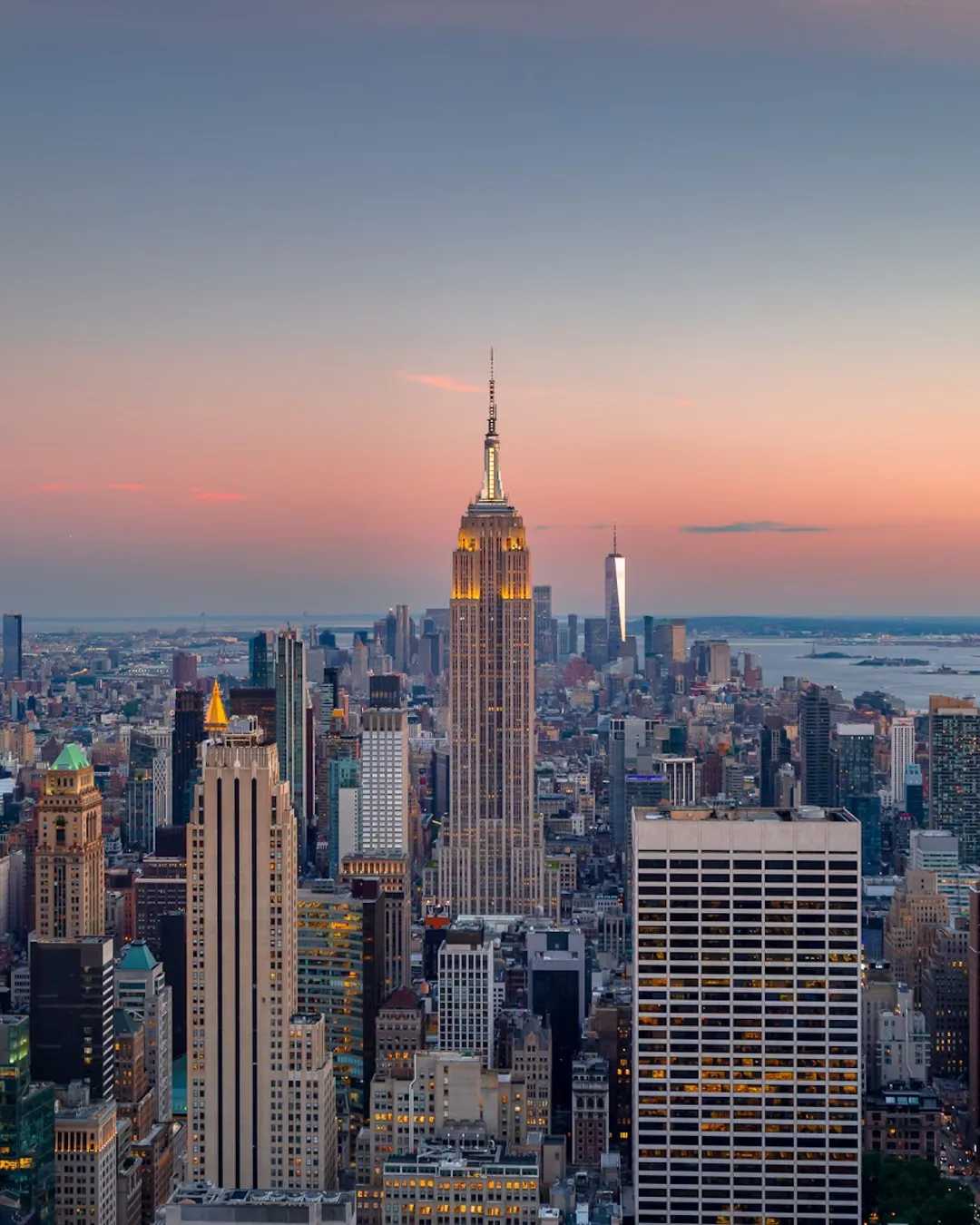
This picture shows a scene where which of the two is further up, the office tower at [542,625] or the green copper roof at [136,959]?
the office tower at [542,625]

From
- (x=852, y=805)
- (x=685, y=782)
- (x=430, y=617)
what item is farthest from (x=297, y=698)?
(x=852, y=805)

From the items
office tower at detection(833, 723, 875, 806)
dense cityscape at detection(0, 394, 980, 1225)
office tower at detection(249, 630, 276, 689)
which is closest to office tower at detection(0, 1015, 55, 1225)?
dense cityscape at detection(0, 394, 980, 1225)

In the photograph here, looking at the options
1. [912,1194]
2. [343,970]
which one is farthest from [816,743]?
[912,1194]

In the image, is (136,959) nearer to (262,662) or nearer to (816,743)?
(262,662)

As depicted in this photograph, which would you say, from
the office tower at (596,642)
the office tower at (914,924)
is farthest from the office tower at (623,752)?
the office tower at (914,924)

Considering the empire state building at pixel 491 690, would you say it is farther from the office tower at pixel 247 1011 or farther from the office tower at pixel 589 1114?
the office tower at pixel 247 1011

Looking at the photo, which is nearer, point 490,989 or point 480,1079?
point 480,1079

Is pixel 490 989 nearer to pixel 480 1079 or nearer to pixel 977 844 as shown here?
pixel 480 1079
